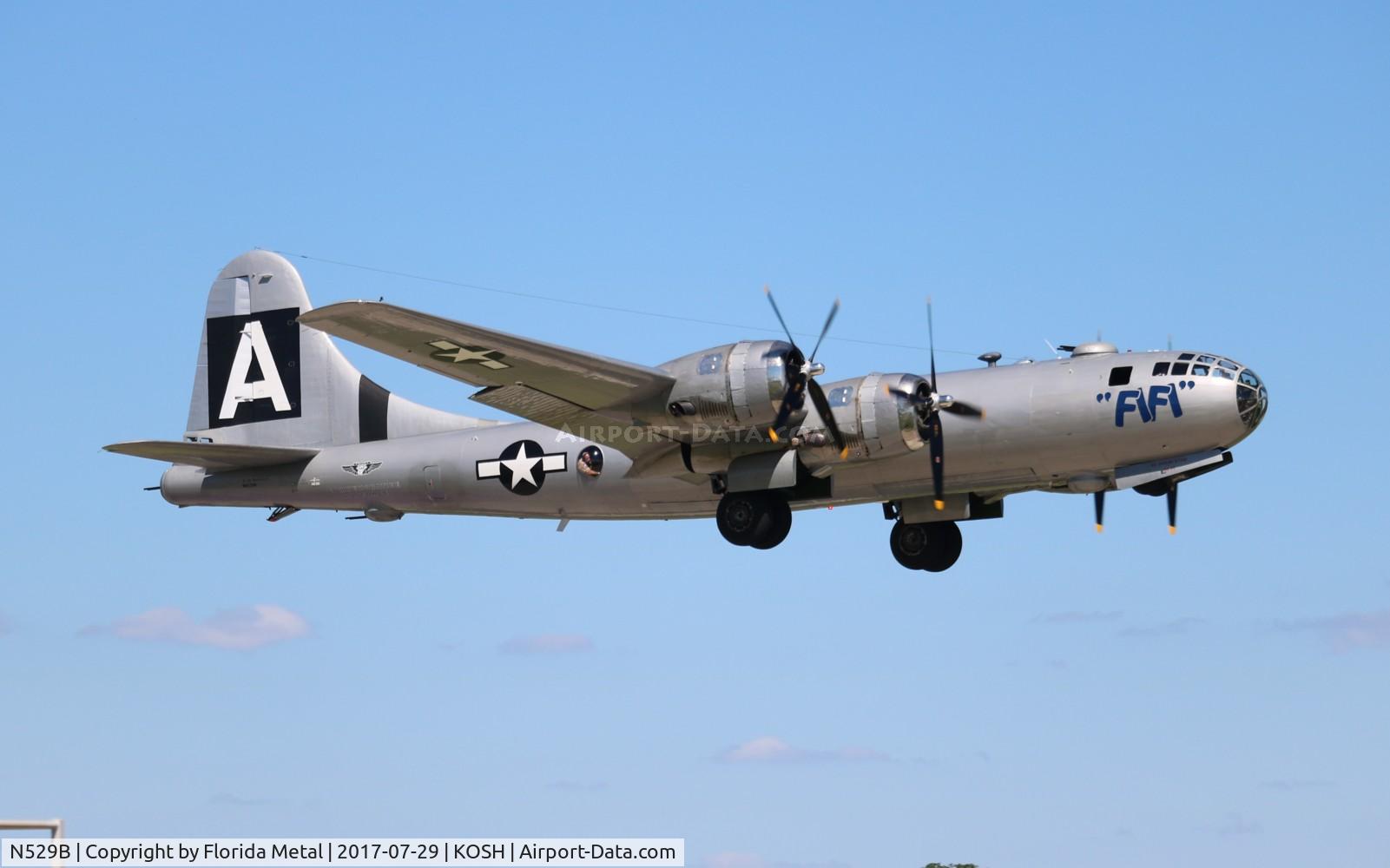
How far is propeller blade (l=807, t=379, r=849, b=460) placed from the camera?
79.2ft

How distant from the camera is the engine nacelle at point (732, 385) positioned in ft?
76.2

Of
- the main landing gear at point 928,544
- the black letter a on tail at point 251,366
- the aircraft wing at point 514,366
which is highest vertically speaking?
the black letter a on tail at point 251,366

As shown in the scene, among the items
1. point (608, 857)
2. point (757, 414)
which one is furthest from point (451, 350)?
point (608, 857)

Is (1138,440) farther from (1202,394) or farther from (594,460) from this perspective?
(594,460)

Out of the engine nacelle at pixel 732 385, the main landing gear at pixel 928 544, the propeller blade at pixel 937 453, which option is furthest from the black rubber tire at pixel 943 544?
the engine nacelle at pixel 732 385

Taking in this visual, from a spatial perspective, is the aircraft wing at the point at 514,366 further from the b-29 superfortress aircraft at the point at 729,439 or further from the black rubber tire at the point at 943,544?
the black rubber tire at the point at 943,544

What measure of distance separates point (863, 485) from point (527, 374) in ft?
18.5

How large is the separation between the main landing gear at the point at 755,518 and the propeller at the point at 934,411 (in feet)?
8.03

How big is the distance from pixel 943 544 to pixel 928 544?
25 centimetres

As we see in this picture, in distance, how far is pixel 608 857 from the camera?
18.0 m

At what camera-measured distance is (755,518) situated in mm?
25234

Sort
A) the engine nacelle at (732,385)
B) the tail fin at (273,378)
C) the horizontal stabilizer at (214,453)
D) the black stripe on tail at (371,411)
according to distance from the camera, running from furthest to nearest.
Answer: the tail fin at (273,378) → the black stripe on tail at (371,411) → the horizontal stabilizer at (214,453) → the engine nacelle at (732,385)

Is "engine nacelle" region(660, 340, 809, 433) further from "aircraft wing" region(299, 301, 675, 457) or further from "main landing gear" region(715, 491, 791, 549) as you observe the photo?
"main landing gear" region(715, 491, 791, 549)

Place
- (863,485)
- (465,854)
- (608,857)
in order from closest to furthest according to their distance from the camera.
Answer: (465,854), (608,857), (863,485)
